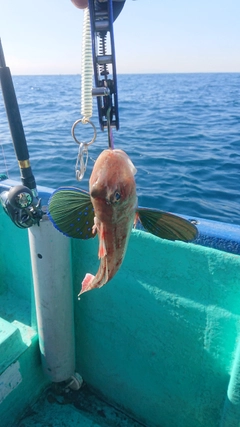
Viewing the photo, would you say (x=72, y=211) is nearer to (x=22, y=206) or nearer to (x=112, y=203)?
(x=112, y=203)

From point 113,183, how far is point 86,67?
0.75 meters

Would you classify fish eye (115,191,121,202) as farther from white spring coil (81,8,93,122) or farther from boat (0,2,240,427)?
boat (0,2,240,427)

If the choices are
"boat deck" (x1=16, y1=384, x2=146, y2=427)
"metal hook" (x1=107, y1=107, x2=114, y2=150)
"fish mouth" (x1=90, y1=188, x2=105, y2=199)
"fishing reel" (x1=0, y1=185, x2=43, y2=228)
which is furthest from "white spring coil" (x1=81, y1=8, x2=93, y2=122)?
"boat deck" (x1=16, y1=384, x2=146, y2=427)

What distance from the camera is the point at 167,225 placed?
175 centimetres

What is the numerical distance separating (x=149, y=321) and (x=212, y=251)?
3.06ft

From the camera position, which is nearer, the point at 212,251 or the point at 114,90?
the point at 114,90

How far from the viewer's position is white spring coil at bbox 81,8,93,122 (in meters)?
1.81

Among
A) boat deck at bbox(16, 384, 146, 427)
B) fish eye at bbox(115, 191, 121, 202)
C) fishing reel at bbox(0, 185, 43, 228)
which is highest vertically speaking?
fish eye at bbox(115, 191, 121, 202)

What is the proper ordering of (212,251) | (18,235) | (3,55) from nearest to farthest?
1. (212,251)
2. (3,55)
3. (18,235)

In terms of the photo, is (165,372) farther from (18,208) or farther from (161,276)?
(18,208)

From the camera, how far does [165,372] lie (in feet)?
9.55

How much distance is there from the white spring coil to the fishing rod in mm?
896

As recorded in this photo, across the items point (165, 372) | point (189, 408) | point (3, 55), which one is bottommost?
point (189, 408)

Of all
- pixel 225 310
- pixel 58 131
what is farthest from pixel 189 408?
pixel 58 131
